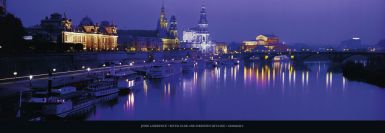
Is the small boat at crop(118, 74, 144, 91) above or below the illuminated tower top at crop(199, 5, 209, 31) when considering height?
below

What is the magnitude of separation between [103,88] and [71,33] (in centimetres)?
2305

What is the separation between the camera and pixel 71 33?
42.3 metres

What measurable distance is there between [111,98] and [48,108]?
5.79 m

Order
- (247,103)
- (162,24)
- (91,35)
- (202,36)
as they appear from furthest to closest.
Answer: (202,36), (162,24), (91,35), (247,103)

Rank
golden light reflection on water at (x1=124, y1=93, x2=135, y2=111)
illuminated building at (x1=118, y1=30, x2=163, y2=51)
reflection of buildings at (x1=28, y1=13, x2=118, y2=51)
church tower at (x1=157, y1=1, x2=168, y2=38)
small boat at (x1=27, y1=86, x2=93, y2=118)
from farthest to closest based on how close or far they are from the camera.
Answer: church tower at (x1=157, y1=1, x2=168, y2=38) → illuminated building at (x1=118, y1=30, x2=163, y2=51) → reflection of buildings at (x1=28, y1=13, x2=118, y2=51) → golden light reflection on water at (x1=124, y1=93, x2=135, y2=111) → small boat at (x1=27, y1=86, x2=93, y2=118)

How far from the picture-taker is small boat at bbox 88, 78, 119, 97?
19625mm

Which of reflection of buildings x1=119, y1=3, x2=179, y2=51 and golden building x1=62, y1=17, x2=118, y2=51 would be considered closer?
golden building x1=62, y1=17, x2=118, y2=51

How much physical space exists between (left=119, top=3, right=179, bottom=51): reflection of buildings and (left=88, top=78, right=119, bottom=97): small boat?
125 feet

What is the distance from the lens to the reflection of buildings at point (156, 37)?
203 feet

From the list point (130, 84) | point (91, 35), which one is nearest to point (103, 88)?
point (130, 84)

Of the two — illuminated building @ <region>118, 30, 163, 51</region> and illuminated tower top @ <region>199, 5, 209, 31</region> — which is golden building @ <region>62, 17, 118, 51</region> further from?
illuminated tower top @ <region>199, 5, 209, 31</region>

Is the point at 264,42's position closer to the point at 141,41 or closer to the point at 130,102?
the point at 141,41

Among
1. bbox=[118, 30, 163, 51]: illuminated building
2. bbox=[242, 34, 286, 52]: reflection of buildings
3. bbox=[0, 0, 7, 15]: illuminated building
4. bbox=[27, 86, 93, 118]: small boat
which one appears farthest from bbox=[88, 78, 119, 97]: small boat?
bbox=[242, 34, 286, 52]: reflection of buildings

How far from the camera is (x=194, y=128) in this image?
37.3 feet
